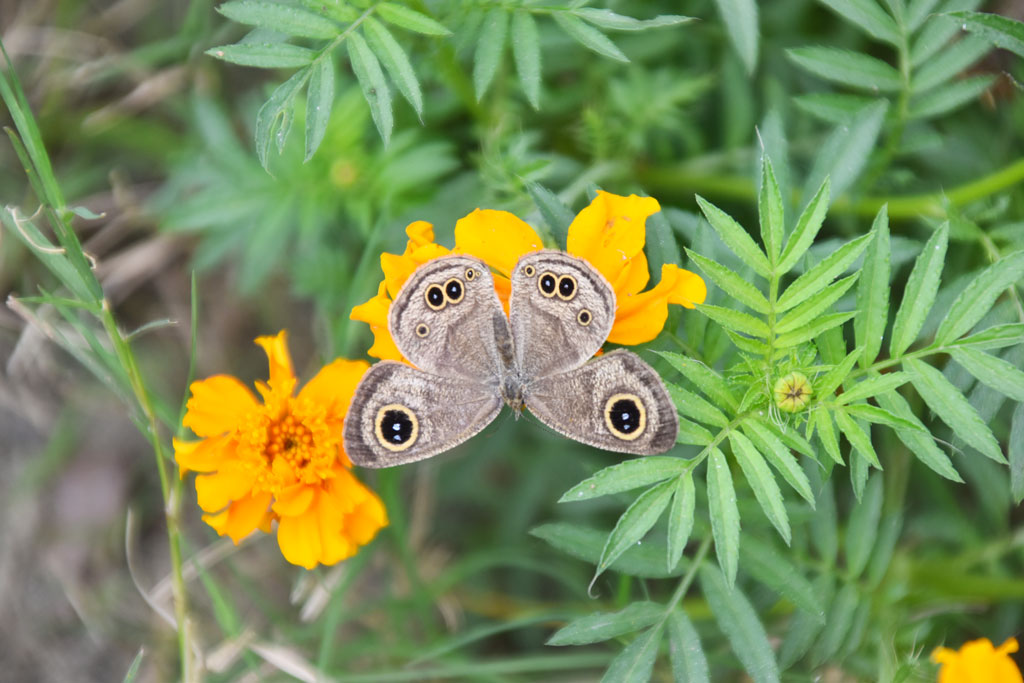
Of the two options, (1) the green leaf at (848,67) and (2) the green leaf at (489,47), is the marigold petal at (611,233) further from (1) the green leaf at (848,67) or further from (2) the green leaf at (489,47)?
(1) the green leaf at (848,67)

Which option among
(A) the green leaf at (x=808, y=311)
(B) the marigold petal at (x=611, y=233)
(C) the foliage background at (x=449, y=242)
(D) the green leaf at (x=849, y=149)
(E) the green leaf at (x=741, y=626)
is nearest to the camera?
(A) the green leaf at (x=808, y=311)

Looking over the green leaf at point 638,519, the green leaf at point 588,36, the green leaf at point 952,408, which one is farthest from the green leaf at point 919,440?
the green leaf at point 588,36

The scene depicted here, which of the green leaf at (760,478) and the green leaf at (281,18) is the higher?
the green leaf at (281,18)

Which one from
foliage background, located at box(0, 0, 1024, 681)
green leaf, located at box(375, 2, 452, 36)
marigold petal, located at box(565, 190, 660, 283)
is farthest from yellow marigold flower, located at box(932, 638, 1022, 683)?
green leaf, located at box(375, 2, 452, 36)

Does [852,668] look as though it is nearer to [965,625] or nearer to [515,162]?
[965,625]

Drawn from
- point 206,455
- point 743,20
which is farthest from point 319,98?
point 743,20

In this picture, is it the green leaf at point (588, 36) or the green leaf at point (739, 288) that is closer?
the green leaf at point (739, 288)

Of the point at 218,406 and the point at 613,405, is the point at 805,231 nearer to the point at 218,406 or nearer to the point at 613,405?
the point at 613,405

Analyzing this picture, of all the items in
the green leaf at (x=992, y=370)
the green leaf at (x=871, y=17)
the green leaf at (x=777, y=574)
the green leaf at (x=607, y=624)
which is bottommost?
the green leaf at (x=607, y=624)

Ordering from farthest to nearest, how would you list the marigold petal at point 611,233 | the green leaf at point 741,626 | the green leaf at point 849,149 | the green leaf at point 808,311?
the green leaf at point 849,149, the green leaf at point 741,626, the marigold petal at point 611,233, the green leaf at point 808,311
